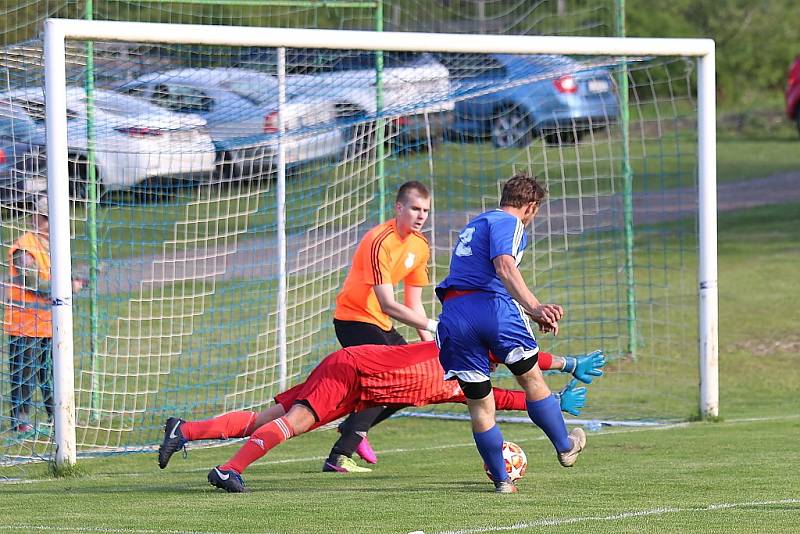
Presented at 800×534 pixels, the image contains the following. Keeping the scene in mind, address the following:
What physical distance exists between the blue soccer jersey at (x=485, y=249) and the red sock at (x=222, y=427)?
58.9 inches

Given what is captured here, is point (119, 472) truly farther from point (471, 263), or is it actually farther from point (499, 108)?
point (499, 108)

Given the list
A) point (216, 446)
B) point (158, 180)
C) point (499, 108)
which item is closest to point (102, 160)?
point (158, 180)

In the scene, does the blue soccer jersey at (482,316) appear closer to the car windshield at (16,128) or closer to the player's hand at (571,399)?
the player's hand at (571,399)

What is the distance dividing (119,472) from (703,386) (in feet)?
15.1

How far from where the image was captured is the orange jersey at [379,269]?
8891 mm

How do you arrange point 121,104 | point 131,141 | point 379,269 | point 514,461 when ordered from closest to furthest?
1. point 514,461
2. point 379,269
3. point 121,104
4. point 131,141

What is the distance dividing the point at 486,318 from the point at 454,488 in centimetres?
107

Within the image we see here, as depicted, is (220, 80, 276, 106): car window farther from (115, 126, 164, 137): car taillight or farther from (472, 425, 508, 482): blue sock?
(472, 425, 508, 482): blue sock

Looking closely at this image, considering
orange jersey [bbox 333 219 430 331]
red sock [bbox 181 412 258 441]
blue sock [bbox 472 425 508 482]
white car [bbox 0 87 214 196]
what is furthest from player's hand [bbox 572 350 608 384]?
white car [bbox 0 87 214 196]

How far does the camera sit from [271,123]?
38.8 feet

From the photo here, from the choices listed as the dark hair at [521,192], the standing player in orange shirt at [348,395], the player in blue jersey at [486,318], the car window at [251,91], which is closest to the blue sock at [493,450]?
the player in blue jersey at [486,318]

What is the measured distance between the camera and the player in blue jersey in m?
7.61

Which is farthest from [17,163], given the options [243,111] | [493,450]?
[493,450]

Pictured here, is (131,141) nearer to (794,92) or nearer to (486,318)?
(486,318)
